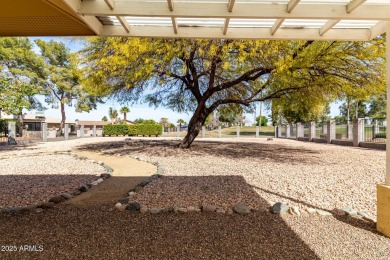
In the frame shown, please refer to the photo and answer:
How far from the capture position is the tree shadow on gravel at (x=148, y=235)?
131 inches

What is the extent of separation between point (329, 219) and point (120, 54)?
10594 millimetres

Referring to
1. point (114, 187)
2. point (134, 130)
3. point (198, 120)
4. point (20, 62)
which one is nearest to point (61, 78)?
point (20, 62)

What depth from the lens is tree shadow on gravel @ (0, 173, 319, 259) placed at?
3328 millimetres

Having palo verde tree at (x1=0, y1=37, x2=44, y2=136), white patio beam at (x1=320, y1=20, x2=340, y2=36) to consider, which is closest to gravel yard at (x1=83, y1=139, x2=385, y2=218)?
white patio beam at (x1=320, y1=20, x2=340, y2=36)

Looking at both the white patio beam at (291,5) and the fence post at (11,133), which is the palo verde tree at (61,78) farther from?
A: the white patio beam at (291,5)

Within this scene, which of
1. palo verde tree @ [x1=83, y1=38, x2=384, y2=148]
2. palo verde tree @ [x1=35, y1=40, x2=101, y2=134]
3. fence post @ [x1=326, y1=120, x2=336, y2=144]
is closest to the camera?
palo verde tree @ [x1=83, y1=38, x2=384, y2=148]

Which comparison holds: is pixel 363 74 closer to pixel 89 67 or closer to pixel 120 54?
pixel 120 54

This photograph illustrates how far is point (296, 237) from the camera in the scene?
386 cm

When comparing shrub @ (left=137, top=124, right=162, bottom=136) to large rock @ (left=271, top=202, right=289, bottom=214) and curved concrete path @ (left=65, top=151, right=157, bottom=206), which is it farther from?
large rock @ (left=271, top=202, right=289, bottom=214)

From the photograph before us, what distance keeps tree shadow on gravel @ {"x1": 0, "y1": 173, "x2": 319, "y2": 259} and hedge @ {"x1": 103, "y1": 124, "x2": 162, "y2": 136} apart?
1519 inches

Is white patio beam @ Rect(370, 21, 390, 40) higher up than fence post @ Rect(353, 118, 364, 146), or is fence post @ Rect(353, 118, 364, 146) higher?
white patio beam @ Rect(370, 21, 390, 40)

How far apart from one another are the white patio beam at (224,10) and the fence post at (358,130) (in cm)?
2012

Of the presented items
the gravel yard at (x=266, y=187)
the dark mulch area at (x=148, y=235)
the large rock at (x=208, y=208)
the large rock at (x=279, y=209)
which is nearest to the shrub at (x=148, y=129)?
the gravel yard at (x=266, y=187)

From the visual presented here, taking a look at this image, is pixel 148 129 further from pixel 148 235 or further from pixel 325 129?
pixel 148 235
